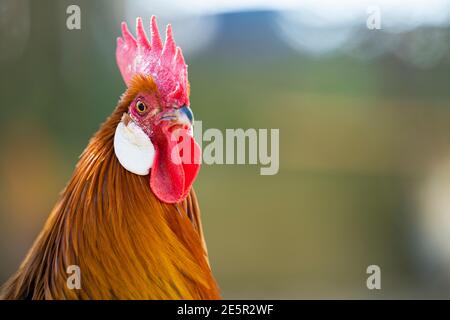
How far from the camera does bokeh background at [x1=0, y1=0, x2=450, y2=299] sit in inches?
88.8

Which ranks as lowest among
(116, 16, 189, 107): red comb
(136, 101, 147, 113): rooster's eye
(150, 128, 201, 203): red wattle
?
A: (150, 128, 201, 203): red wattle

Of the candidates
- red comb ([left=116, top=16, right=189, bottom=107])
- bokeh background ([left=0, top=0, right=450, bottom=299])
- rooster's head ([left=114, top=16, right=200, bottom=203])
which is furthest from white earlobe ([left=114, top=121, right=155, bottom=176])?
bokeh background ([left=0, top=0, right=450, bottom=299])

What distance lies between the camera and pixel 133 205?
63.8 inches

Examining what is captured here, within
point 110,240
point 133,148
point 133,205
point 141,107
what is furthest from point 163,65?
point 110,240

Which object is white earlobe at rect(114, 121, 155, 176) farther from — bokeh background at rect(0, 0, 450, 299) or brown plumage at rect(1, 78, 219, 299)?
bokeh background at rect(0, 0, 450, 299)

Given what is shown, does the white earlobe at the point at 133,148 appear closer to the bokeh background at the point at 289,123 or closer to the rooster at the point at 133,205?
the rooster at the point at 133,205

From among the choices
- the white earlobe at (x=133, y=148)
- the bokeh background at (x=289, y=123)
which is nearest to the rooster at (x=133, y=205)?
the white earlobe at (x=133, y=148)

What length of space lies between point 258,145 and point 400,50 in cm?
89

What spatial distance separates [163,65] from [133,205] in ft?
1.50

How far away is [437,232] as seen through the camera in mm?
2541

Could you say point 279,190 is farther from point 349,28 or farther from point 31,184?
point 31,184

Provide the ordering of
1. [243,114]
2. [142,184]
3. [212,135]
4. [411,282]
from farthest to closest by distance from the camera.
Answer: [411,282]
[243,114]
[212,135]
[142,184]

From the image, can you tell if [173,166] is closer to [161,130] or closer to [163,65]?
[161,130]

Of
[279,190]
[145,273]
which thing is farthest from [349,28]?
[145,273]
